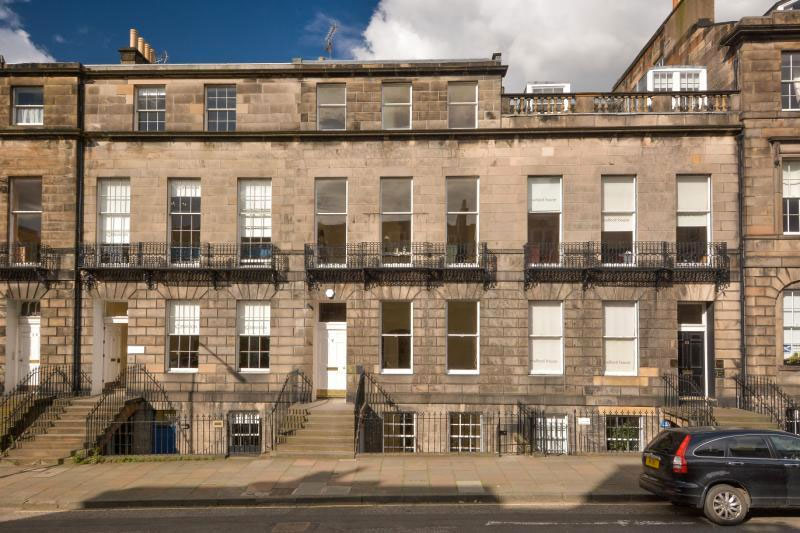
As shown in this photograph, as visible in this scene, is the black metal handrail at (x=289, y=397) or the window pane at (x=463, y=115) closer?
the black metal handrail at (x=289, y=397)

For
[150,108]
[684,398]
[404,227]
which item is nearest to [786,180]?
[684,398]

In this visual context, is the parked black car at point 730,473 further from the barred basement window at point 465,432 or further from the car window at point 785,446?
the barred basement window at point 465,432

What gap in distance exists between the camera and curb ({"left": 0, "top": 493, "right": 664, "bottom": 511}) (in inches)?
508

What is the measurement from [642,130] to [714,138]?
2243 millimetres

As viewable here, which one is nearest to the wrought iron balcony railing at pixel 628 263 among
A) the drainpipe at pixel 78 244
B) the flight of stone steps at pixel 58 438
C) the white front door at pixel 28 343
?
the flight of stone steps at pixel 58 438

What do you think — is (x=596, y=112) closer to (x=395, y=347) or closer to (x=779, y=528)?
(x=395, y=347)

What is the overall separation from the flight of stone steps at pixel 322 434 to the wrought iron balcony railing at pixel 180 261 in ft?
14.9

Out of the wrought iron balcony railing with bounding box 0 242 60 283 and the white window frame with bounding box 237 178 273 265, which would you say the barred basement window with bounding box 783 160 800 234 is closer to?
the white window frame with bounding box 237 178 273 265

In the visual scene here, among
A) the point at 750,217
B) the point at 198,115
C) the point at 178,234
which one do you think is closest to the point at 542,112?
the point at 750,217

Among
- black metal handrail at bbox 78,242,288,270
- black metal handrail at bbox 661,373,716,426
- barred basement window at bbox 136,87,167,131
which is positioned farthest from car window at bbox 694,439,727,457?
barred basement window at bbox 136,87,167,131

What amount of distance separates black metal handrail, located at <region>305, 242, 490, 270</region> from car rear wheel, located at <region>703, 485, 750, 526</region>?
958cm

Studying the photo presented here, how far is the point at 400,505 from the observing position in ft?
42.2

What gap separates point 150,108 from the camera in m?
20.5

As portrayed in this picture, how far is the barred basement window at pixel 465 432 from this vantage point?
19172mm
